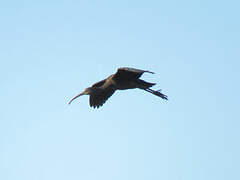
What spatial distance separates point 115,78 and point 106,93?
6.51ft

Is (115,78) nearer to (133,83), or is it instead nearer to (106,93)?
(133,83)

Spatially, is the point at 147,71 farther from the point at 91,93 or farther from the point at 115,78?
the point at 91,93

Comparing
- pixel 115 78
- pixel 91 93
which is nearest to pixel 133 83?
pixel 115 78

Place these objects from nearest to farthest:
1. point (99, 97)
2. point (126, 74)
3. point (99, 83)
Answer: point (126, 74)
point (99, 83)
point (99, 97)

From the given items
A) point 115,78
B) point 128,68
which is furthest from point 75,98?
point 128,68

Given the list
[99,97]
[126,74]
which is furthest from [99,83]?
[126,74]

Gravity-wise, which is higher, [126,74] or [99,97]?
[126,74]

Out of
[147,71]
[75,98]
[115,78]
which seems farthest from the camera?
[75,98]

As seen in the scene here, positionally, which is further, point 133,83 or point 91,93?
point 91,93

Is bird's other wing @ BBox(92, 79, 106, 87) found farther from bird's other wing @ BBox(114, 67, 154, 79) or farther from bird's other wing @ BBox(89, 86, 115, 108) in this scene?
bird's other wing @ BBox(114, 67, 154, 79)

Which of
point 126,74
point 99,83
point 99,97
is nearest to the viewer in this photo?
point 126,74

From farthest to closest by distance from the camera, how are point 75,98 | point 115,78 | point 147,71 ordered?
1. point 75,98
2. point 115,78
3. point 147,71

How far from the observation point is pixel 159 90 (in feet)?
53.8

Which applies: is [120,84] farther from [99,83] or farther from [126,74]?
[99,83]
